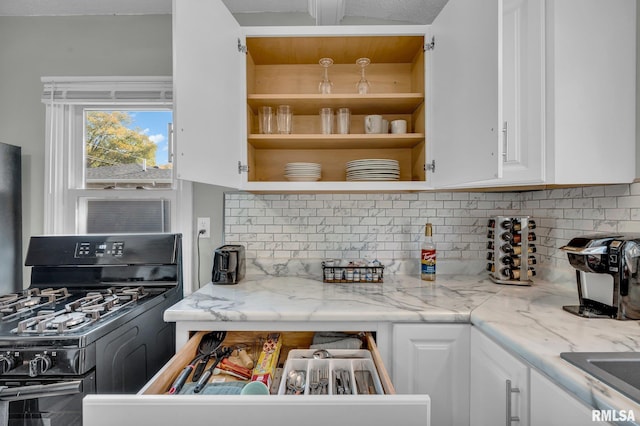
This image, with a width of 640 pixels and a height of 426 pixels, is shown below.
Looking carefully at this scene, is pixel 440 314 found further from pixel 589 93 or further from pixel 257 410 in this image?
pixel 589 93

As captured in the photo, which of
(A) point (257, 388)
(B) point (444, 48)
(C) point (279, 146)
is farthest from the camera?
(C) point (279, 146)

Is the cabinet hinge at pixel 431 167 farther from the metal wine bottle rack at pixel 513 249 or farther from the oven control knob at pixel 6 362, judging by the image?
the oven control knob at pixel 6 362

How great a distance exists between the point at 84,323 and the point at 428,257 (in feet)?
4.91

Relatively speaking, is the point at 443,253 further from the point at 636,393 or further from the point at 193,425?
the point at 193,425

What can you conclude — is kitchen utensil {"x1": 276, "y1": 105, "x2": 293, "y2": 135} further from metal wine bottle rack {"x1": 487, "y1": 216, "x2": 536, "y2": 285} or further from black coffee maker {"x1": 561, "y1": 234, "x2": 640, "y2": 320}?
black coffee maker {"x1": 561, "y1": 234, "x2": 640, "y2": 320}

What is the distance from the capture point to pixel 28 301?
1336 mm

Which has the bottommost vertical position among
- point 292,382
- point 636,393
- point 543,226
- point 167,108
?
point 292,382

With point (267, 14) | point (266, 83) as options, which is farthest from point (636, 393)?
point (267, 14)

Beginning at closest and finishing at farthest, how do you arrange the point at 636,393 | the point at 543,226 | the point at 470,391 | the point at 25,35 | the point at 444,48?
1. the point at 636,393
2. the point at 470,391
3. the point at 444,48
4. the point at 543,226
5. the point at 25,35

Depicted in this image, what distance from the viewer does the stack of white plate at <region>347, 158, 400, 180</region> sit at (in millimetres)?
1633

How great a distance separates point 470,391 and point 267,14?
210cm

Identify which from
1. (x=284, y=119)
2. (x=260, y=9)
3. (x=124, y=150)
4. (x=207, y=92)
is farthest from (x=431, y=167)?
(x=124, y=150)

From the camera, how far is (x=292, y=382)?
103 cm

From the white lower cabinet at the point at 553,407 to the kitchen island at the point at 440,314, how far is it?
0.02m
